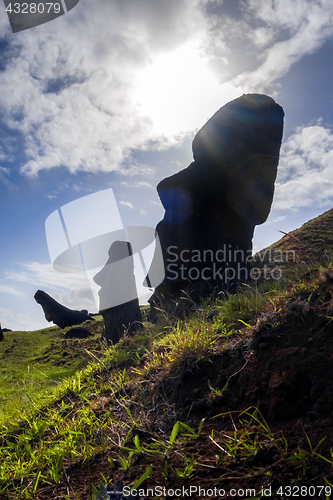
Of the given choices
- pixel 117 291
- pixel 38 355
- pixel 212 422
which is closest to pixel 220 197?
pixel 117 291

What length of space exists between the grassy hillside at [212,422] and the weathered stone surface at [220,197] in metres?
7.07

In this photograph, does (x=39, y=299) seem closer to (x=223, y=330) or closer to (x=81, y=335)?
(x=81, y=335)

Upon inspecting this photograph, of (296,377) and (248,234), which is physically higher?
(248,234)

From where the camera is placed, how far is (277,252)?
19219 mm

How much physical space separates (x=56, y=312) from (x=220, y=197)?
21.4 m

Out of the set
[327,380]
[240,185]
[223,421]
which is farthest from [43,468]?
[240,185]

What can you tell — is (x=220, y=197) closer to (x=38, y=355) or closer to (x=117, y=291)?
(x=117, y=291)

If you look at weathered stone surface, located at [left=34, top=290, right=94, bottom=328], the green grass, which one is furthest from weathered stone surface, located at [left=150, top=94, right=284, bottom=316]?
weathered stone surface, located at [left=34, top=290, right=94, bottom=328]

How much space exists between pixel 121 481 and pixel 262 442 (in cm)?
100

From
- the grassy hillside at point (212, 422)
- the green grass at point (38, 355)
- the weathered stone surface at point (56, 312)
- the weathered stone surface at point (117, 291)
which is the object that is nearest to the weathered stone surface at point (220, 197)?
the weathered stone surface at point (117, 291)

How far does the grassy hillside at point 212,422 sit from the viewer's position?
1824 mm

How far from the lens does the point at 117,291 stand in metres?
16.8

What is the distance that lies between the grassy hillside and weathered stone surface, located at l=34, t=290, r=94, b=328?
2494 centimetres

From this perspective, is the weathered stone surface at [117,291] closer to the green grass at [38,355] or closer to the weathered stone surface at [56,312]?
the green grass at [38,355]
